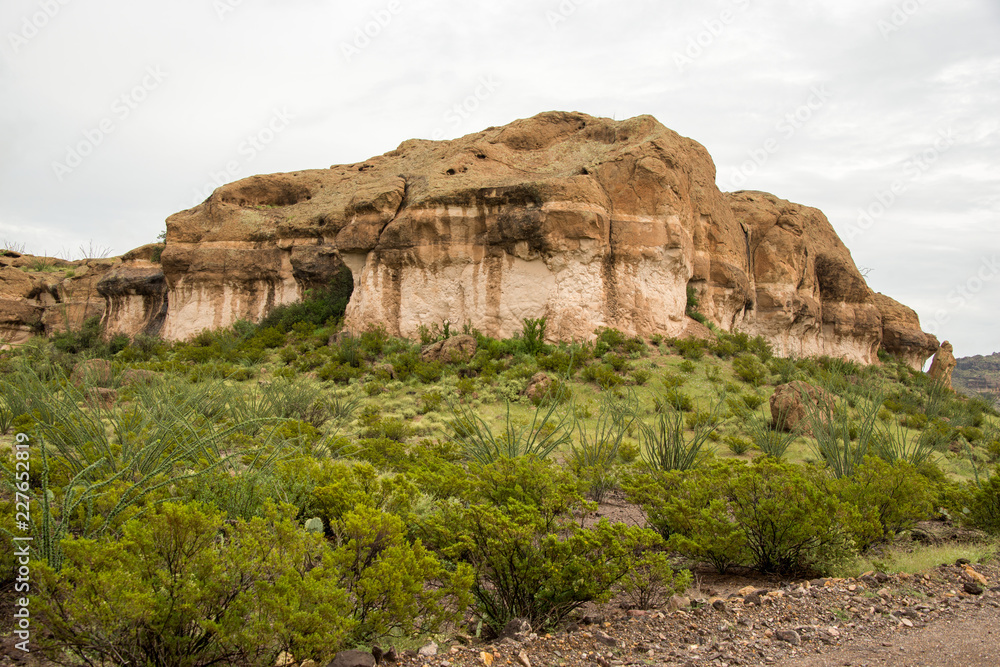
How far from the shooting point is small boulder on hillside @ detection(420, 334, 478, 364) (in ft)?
53.5

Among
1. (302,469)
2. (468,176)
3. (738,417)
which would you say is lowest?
(738,417)

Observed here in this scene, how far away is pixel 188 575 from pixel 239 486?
1506 millimetres

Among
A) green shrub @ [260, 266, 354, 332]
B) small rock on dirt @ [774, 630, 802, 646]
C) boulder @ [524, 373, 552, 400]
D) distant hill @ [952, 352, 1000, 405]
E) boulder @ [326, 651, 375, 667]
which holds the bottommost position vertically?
distant hill @ [952, 352, 1000, 405]

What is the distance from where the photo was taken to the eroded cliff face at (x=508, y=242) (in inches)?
685

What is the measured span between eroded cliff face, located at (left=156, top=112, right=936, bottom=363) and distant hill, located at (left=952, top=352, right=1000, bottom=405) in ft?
158

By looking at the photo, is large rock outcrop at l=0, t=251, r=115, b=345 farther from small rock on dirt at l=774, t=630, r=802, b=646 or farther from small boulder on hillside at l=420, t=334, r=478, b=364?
small rock on dirt at l=774, t=630, r=802, b=646

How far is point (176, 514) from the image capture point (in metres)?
2.77

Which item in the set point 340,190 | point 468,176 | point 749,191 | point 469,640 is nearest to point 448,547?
point 469,640

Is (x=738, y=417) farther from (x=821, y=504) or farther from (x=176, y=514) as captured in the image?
(x=176, y=514)

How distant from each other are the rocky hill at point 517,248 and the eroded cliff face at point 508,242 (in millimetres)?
59

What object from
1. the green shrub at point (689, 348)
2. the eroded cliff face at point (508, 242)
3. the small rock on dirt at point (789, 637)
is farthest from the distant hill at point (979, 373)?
the small rock on dirt at point (789, 637)

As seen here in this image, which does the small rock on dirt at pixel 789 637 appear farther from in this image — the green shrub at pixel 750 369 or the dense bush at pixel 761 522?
the green shrub at pixel 750 369

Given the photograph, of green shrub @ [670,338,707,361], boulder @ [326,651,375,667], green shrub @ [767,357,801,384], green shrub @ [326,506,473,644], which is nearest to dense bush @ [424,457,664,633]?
green shrub @ [326,506,473,644]

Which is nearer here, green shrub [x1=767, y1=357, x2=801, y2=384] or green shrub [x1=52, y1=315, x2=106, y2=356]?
green shrub [x1=767, y1=357, x2=801, y2=384]
